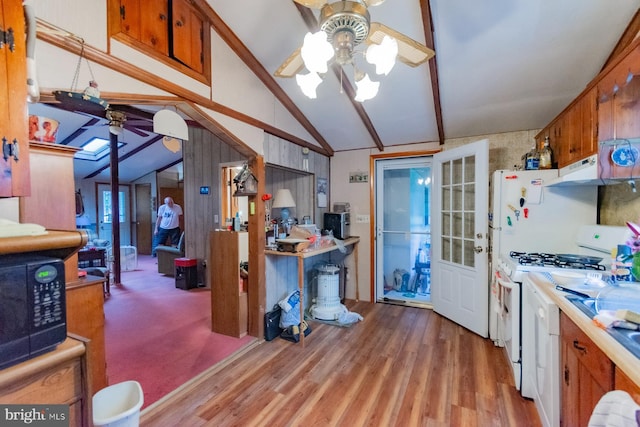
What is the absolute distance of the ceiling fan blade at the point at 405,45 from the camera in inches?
55.0

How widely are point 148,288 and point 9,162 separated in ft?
14.4

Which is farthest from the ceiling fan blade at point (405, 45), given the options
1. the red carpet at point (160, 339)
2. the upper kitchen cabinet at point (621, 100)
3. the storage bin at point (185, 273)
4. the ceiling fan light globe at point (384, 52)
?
the storage bin at point (185, 273)

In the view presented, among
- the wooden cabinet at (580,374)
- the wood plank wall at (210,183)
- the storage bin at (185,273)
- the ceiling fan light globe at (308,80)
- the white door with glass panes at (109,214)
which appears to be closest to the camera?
the wooden cabinet at (580,374)

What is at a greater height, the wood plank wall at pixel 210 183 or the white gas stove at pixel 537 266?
the wood plank wall at pixel 210 183

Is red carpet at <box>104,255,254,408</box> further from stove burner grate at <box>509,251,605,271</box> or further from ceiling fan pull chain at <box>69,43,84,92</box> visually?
stove burner grate at <box>509,251,605,271</box>

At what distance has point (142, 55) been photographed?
1.75 m

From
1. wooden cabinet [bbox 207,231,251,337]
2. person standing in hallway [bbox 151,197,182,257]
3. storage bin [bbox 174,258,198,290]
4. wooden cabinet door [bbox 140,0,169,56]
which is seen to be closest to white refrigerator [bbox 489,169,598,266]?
wooden cabinet [bbox 207,231,251,337]

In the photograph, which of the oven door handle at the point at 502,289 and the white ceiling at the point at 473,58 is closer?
the white ceiling at the point at 473,58

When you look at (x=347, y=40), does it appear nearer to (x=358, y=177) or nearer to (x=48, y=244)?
(x=48, y=244)

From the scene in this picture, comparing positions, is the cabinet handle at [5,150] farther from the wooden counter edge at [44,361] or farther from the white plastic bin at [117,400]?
the white plastic bin at [117,400]

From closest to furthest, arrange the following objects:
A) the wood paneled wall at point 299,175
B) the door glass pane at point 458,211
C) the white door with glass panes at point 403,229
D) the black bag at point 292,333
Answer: the black bag at point 292,333 < the door glass pane at point 458,211 < the wood paneled wall at point 299,175 < the white door with glass panes at point 403,229

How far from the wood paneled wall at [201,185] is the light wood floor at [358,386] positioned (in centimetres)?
248

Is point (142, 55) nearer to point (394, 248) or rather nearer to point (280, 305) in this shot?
point (280, 305)

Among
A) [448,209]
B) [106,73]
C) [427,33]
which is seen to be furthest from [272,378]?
[427,33]
